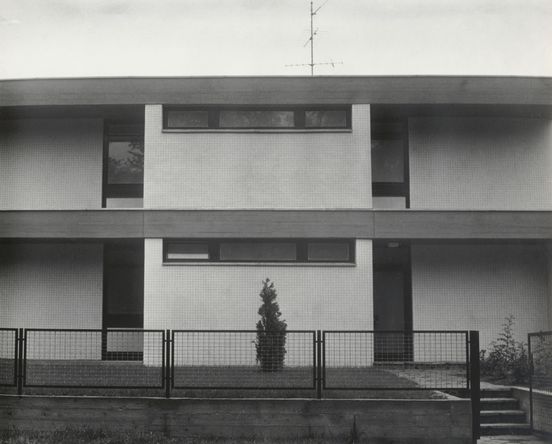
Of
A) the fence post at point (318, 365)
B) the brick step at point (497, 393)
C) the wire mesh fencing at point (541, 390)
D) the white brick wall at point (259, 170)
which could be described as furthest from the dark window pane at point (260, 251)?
the wire mesh fencing at point (541, 390)

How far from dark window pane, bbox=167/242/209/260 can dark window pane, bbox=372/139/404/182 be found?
14.4 ft

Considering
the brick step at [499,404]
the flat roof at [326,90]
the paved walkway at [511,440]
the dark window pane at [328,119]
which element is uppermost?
the flat roof at [326,90]

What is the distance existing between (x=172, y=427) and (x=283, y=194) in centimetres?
749

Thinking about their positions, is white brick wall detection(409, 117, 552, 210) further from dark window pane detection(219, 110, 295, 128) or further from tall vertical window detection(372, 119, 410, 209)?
dark window pane detection(219, 110, 295, 128)

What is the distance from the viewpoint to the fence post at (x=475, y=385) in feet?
35.7

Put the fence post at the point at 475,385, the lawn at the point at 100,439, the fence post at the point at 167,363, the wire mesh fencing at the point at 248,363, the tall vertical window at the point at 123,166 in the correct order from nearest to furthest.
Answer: the lawn at the point at 100,439 → the fence post at the point at 475,385 → the fence post at the point at 167,363 → the wire mesh fencing at the point at 248,363 → the tall vertical window at the point at 123,166

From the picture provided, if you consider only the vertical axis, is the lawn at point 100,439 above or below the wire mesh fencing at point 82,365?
below

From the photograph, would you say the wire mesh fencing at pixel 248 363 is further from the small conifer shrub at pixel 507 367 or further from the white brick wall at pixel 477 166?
the white brick wall at pixel 477 166

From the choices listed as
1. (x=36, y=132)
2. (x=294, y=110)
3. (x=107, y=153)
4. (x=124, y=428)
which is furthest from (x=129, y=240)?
(x=124, y=428)

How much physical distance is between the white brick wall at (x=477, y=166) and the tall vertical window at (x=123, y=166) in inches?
249

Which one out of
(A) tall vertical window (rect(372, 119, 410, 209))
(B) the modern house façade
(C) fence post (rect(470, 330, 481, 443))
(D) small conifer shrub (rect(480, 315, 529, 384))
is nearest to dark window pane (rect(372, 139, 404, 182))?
(A) tall vertical window (rect(372, 119, 410, 209))

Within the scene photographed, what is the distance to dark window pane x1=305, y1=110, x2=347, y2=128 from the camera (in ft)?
57.4

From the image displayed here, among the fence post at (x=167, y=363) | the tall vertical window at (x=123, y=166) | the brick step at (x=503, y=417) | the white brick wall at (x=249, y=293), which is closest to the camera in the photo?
the fence post at (x=167, y=363)

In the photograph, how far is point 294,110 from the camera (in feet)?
57.5
